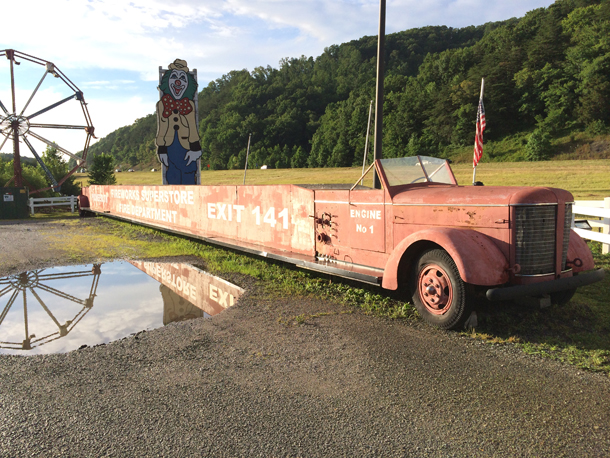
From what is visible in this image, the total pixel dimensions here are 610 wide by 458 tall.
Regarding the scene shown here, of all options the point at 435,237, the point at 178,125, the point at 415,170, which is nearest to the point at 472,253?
the point at 435,237

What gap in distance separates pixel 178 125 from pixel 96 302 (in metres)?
14.8

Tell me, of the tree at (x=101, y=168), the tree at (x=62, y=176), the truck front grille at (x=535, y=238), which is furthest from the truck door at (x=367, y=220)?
the tree at (x=101, y=168)

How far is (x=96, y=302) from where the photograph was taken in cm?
685

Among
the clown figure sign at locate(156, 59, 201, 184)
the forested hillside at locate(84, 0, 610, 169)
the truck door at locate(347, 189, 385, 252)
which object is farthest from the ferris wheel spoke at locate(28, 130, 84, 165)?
the forested hillside at locate(84, 0, 610, 169)

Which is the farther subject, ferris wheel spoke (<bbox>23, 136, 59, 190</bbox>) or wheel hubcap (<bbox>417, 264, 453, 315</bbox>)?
ferris wheel spoke (<bbox>23, 136, 59, 190</bbox>)

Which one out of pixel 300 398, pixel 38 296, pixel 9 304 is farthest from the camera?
pixel 38 296

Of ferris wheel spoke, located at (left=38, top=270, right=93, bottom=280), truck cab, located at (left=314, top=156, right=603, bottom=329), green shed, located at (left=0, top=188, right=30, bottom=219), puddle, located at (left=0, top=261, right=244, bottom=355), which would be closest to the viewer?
truck cab, located at (left=314, top=156, right=603, bottom=329)

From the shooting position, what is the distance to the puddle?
5375 millimetres

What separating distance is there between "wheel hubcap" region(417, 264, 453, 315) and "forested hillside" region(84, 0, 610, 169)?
5553cm

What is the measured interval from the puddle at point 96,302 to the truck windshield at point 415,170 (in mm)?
3092

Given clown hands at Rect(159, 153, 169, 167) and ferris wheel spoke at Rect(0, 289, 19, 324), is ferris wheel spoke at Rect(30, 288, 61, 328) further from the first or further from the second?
clown hands at Rect(159, 153, 169, 167)

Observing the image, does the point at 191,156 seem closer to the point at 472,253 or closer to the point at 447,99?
the point at 472,253

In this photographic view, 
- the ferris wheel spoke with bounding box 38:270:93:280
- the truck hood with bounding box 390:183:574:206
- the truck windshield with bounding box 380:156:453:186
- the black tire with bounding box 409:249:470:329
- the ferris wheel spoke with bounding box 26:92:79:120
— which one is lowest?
the ferris wheel spoke with bounding box 38:270:93:280

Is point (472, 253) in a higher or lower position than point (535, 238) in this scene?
lower
